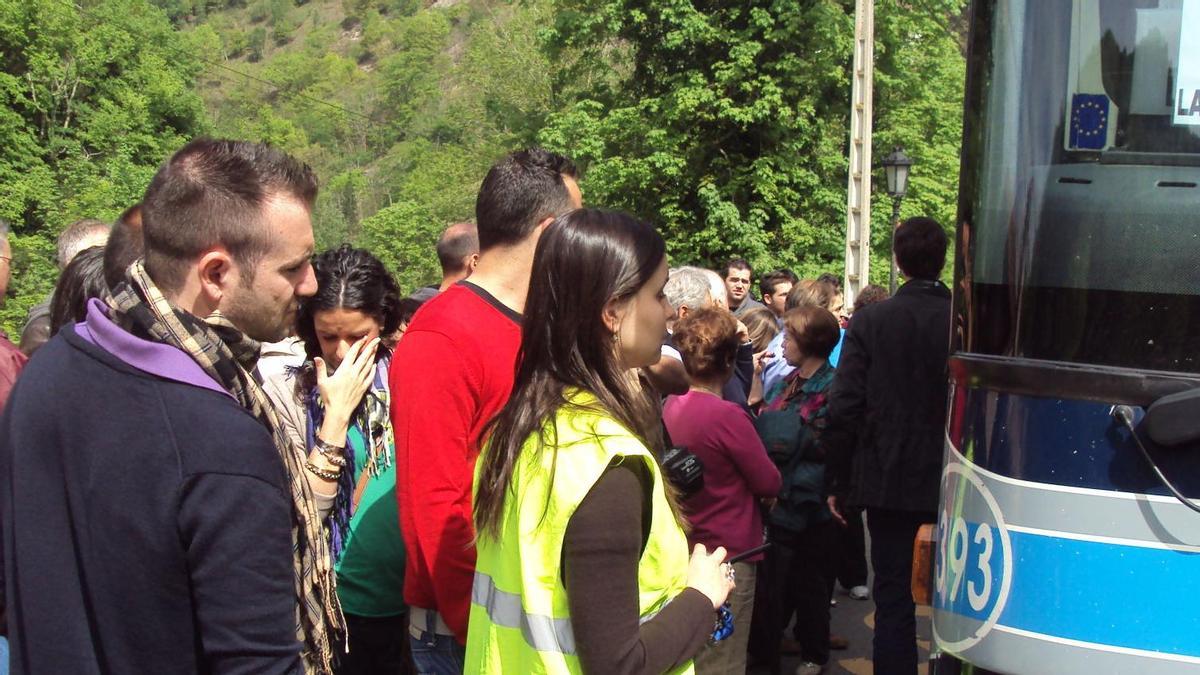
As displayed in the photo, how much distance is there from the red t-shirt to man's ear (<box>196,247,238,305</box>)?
2.57 ft

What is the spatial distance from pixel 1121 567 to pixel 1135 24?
46.8 inches

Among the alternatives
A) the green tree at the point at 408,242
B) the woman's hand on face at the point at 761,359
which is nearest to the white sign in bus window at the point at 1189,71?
the woman's hand on face at the point at 761,359

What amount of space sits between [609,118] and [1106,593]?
2470 cm

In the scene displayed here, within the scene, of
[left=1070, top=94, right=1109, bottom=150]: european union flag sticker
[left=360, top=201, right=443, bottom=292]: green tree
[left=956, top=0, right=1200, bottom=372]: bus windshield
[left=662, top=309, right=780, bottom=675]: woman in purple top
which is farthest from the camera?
[left=360, top=201, right=443, bottom=292]: green tree

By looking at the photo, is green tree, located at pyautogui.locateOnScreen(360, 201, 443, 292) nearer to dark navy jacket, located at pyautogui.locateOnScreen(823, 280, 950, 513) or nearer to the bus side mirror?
dark navy jacket, located at pyautogui.locateOnScreen(823, 280, 950, 513)

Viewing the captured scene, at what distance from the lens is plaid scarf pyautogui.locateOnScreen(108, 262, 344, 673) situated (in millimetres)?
1707

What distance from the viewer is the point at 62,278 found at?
3.60m

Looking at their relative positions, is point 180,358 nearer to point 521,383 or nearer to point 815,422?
point 521,383

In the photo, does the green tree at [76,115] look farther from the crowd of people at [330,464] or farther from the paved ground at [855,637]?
the crowd of people at [330,464]

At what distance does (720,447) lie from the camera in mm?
4160

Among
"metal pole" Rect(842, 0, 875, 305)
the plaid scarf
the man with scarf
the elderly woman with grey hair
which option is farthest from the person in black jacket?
"metal pole" Rect(842, 0, 875, 305)

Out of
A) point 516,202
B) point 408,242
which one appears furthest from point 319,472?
point 408,242

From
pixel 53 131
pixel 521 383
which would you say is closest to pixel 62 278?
pixel 521 383

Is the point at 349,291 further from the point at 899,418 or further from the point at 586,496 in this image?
the point at 899,418
